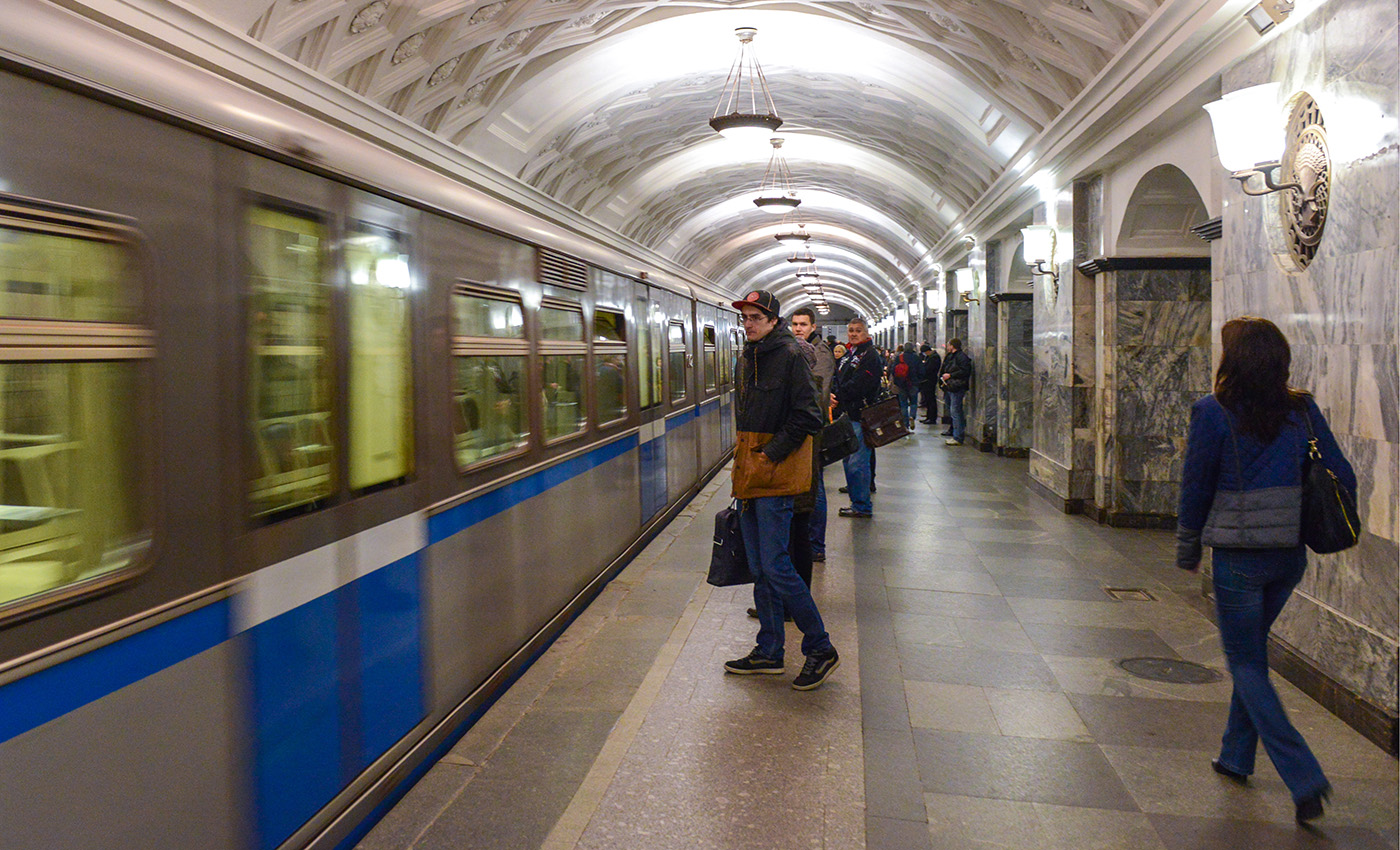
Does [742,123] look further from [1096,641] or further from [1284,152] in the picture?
[1096,641]

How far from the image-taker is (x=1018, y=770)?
152 inches

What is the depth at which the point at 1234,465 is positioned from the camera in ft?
11.4

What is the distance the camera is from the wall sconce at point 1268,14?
511 centimetres

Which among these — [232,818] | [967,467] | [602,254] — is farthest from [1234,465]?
[967,467]

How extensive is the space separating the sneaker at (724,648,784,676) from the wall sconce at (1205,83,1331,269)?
333cm

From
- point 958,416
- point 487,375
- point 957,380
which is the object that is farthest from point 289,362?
point 958,416

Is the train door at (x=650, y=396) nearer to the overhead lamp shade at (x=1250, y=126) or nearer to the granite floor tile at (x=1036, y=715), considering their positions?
the granite floor tile at (x=1036, y=715)

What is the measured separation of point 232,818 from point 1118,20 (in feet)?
25.5

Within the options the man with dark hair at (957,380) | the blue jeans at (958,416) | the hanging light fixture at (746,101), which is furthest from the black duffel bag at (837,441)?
the blue jeans at (958,416)

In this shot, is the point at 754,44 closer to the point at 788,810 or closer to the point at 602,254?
the point at 602,254

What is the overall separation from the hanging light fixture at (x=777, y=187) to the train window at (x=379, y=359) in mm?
13590

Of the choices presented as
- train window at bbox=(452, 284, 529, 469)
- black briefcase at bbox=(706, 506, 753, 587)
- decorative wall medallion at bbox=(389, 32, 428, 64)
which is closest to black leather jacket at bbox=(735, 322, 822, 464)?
black briefcase at bbox=(706, 506, 753, 587)

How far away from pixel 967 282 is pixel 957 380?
2547mm

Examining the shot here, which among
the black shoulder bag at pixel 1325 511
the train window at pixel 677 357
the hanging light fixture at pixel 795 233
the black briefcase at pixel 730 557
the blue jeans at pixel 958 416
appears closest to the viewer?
the black shoulder bag at pixel 1325 511
